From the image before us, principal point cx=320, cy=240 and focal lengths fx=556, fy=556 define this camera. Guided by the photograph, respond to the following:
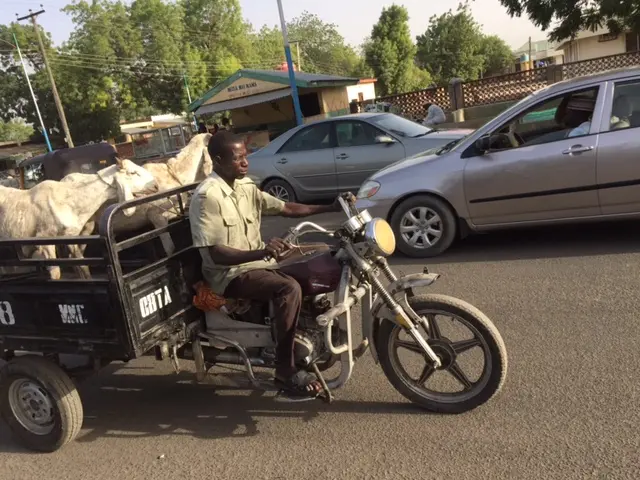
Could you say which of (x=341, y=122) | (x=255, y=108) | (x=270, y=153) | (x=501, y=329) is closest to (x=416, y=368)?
(x=501, y=329)

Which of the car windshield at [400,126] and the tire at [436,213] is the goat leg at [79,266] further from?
the car windshield at [400,126]

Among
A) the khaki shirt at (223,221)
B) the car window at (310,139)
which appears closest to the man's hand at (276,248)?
the khaki shirt at (223,221)

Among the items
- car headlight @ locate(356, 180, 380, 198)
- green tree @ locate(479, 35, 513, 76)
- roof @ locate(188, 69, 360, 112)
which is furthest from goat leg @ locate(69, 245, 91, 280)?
green tree @ locate(479, 35, 513, 76)

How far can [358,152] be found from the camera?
359 inches

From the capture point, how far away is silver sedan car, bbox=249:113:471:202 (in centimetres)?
877

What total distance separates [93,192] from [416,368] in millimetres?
3239

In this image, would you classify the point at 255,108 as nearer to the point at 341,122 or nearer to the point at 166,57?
the point at 341,122

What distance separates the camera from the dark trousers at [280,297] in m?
3.07

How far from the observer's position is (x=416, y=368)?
331 cm

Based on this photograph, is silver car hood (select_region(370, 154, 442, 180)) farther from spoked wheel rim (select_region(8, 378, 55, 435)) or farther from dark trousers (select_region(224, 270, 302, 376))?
spoked wheel rim (select_region(8, 378, 55, 435))

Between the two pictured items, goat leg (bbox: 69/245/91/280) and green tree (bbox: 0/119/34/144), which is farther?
green tree (bbox: 0/119/34/144)

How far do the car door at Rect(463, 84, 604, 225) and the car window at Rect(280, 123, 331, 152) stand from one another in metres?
3.97

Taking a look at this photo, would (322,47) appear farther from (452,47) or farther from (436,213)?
(436,213)

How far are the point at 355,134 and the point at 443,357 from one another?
6.53m
